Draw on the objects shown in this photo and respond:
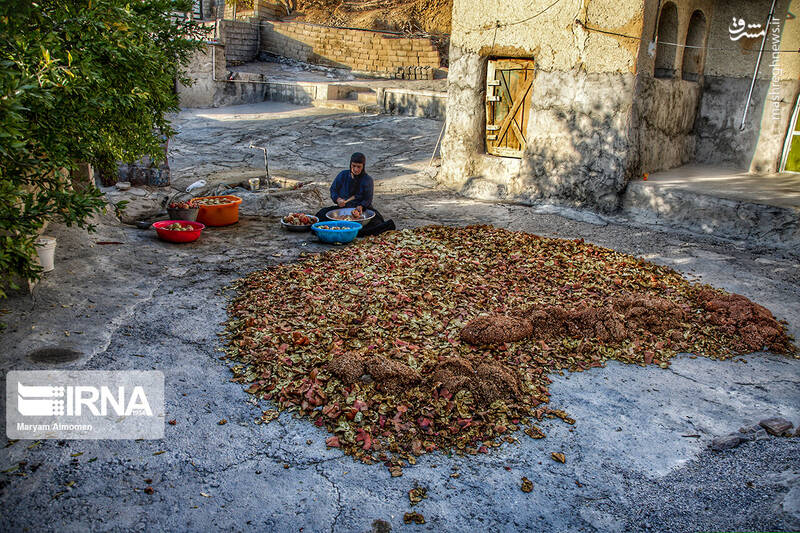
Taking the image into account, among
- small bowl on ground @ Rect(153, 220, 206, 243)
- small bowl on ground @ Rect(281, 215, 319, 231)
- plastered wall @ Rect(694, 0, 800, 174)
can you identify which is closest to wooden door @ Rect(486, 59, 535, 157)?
plastered wall @ Rect(694, 0, 800, 174)

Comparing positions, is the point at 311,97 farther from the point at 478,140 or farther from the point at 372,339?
the point at 372,339

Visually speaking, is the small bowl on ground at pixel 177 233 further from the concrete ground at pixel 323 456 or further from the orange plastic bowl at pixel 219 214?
the concrete ground at pixel 323 456

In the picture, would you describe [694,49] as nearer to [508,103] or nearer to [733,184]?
[733,184]

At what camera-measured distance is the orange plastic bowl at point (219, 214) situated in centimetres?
688

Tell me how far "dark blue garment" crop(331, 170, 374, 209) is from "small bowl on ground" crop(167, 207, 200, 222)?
5.62 feet

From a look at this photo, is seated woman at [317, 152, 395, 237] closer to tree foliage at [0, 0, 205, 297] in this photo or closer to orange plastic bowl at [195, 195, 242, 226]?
orange plastic bowl at [195, 195, 242, 226]

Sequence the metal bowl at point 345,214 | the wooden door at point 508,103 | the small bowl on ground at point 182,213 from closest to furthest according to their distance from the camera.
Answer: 1. the small bowl on ground at point 182,213
2. the metal bowl at point 345,214
3. the wooden door at point 508,103

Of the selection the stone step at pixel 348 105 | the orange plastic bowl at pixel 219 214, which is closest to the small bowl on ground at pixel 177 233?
the orange plastic bowl at pixel 219 214

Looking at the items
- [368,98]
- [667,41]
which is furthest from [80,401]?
[368,98]

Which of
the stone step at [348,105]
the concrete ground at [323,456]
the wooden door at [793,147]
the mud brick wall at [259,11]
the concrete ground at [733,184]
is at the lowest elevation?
the concrete ground at [323,456]

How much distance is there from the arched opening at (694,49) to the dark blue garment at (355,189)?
17.4ft

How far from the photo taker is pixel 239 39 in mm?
21266

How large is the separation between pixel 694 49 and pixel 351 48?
47.5 feet

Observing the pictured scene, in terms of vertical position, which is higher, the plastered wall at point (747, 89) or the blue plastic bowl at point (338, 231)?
the plastered wall at point (747, 89)
